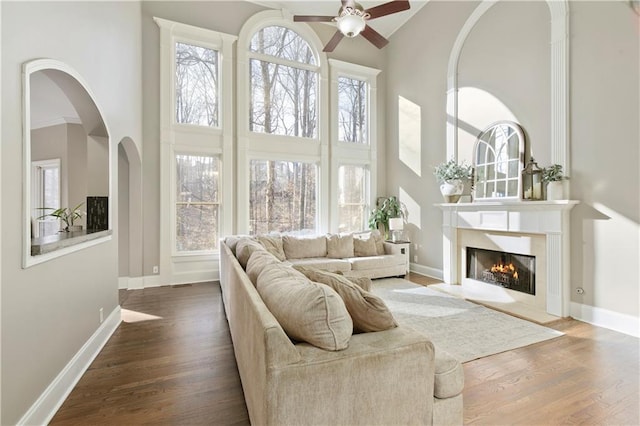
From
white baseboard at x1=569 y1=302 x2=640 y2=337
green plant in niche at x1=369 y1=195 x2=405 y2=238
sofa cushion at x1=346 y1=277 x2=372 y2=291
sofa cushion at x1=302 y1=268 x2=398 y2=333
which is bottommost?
white baseboard at x1=569 y1=302 x2=640 y2=337

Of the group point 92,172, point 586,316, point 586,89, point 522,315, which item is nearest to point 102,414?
point 92,172

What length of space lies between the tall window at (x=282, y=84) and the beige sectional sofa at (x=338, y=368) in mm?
5031

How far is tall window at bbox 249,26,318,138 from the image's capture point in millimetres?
5977

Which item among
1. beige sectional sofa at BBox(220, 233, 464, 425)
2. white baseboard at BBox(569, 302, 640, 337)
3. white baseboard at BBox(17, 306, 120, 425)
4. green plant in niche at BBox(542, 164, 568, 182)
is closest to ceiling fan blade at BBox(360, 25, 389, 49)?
green plant in niche at BBox(542, 164, 568, 182)

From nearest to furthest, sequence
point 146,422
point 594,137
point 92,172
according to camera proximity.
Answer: point 146,422 < point 92,172 < point 594,137

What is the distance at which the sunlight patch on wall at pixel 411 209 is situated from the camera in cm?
617

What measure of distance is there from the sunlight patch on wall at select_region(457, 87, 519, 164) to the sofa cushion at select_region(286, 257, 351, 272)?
2.63m

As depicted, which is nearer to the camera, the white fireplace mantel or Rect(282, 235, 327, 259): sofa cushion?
the white fireplace mantel

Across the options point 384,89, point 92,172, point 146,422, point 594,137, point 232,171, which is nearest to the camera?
point 146,422

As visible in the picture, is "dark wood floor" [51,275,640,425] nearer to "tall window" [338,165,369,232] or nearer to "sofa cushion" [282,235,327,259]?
"sofa cushion" [282,235,327,259]

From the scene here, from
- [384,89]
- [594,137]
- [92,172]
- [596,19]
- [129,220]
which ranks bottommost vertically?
[129,220]

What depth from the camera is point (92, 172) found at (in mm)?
3281

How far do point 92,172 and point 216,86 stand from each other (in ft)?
10.1

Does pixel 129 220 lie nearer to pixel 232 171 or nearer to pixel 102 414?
pixel 232 171
